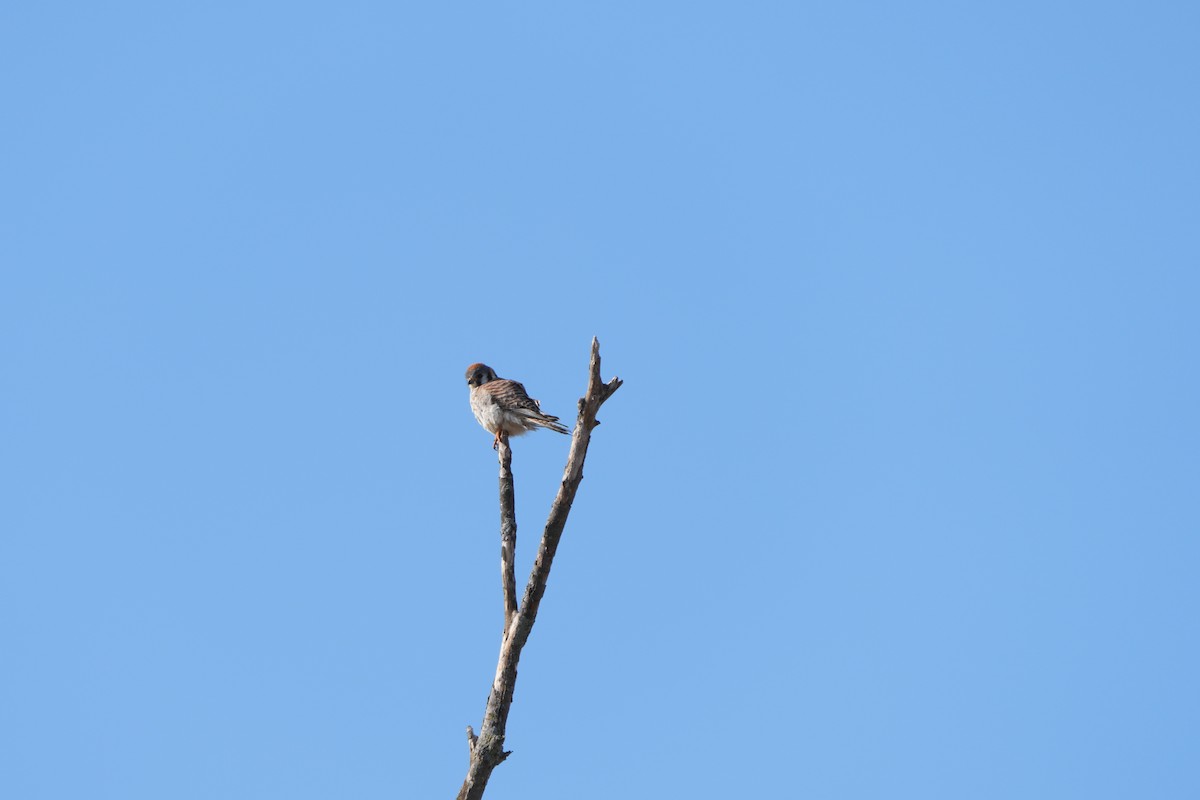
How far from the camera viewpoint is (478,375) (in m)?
12.8

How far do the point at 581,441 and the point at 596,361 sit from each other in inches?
19.8

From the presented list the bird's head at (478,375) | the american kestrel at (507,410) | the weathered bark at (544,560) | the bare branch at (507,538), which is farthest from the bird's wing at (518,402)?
the weathered bark at (544,560)

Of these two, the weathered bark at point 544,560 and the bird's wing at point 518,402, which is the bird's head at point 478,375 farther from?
the weathered bark at point 544,560

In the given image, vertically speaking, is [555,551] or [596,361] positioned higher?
[596,361]

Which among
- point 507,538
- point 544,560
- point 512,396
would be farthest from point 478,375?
point 544,560

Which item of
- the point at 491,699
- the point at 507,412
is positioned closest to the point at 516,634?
the point at 491,699

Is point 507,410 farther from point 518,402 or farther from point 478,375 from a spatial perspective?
point 478,375

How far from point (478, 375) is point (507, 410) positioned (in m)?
1.42

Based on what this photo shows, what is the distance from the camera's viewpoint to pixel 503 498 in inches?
313

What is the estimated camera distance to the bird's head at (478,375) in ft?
41.7

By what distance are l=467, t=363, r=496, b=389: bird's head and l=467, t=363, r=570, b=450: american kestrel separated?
18 centimetres

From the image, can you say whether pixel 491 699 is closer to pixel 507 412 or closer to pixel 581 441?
pixel 581 441

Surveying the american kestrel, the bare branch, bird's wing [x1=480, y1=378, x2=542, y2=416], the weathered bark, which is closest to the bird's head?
the american kestrel

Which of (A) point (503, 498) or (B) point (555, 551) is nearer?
(B) point (555, 551)
